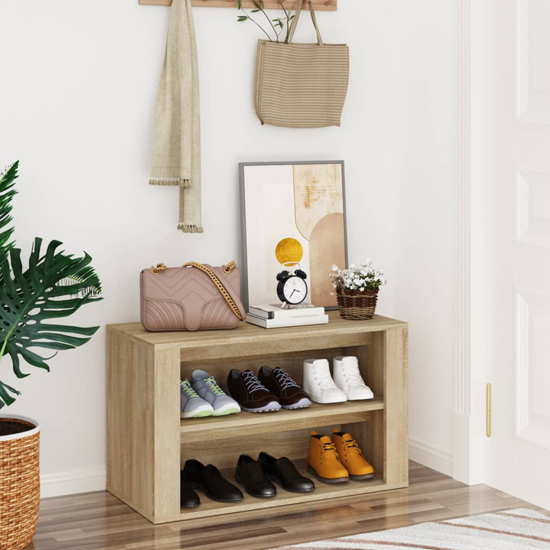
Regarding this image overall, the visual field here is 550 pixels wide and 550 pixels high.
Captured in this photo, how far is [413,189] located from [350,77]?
0.48 metres

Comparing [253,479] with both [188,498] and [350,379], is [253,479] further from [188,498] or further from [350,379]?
[350,379]

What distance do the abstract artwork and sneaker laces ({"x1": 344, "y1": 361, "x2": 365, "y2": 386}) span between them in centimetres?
29

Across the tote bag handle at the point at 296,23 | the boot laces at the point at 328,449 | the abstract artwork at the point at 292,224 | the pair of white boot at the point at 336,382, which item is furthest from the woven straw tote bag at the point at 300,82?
the boot laces at the point at 328,449

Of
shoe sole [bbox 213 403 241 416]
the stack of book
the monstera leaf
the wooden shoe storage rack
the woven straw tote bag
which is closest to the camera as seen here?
the monstera leaf

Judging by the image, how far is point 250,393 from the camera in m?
2.93

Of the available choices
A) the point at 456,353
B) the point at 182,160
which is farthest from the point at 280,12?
the point at 456,353

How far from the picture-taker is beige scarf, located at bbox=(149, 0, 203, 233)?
298cm

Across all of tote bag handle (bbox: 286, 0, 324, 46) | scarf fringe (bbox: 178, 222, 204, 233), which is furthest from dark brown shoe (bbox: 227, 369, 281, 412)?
tote bag handle (bbox: 286, 0, 324, 46)

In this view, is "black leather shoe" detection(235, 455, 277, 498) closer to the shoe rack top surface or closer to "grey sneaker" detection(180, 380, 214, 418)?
"grey sneaker" detection(180, 380, 214, 418)

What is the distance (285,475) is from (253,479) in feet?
0.38

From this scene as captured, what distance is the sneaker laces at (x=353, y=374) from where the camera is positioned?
10.1ft

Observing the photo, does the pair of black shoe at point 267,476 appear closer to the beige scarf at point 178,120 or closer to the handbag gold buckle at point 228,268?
the handbag gold buckle at point 228,268

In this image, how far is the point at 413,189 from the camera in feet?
11.0

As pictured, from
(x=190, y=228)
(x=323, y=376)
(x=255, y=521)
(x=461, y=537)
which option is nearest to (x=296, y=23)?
(x=190, y=228)
